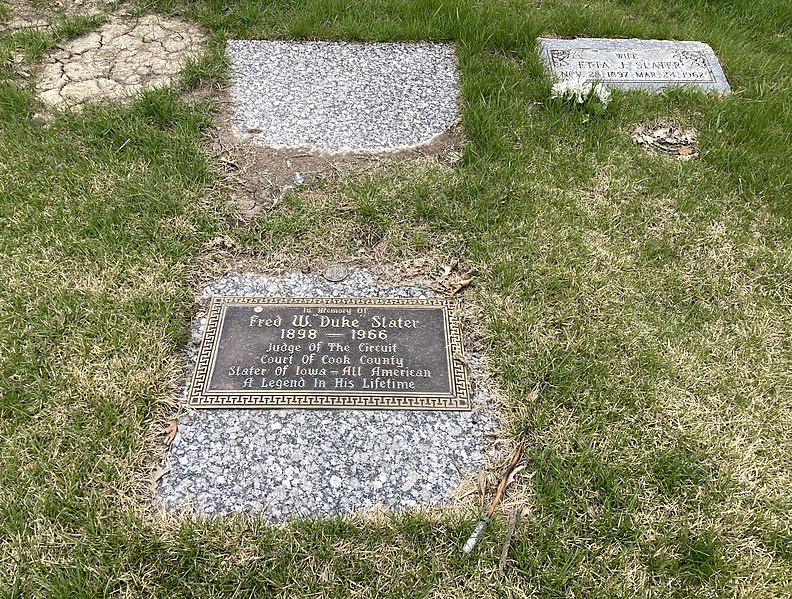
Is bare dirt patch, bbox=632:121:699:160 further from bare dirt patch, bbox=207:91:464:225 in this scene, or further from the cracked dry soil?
the cracked dry soil

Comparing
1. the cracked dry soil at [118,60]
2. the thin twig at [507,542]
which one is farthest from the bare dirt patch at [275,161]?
the thin twig at [507,542]

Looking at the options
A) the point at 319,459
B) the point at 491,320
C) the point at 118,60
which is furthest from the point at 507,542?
the point at 118,60

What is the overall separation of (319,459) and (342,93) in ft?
7.69

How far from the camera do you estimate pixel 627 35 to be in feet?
13.7

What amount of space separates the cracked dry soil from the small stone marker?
7.67ft

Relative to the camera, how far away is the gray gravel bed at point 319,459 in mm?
2059

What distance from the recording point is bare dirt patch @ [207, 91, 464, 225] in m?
3.06

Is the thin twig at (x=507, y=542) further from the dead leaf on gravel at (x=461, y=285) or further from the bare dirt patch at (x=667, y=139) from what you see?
the bare dirt patch at (x=667, y=139)

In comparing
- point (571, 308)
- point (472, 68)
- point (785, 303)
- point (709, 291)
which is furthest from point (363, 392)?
point (472, 68)

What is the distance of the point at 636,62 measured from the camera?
3926 mm

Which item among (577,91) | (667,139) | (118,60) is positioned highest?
(577,91)

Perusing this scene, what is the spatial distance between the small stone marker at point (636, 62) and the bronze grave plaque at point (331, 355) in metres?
2.13

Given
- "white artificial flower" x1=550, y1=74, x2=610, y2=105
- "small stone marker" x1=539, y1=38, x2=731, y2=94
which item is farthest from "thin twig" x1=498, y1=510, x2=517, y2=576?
"small stone marker" x1=539, y1=38, x2=731, y2=94

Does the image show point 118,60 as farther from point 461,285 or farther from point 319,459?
point 319,459
